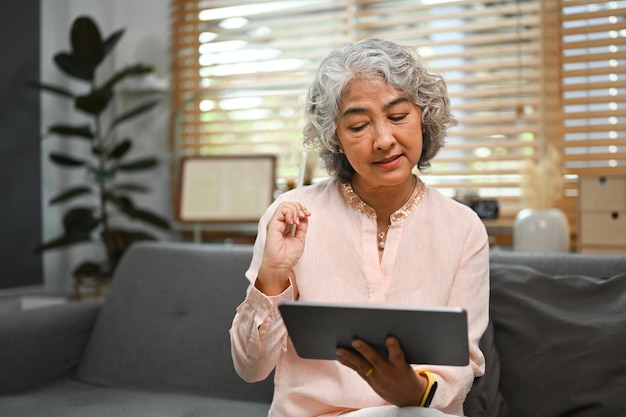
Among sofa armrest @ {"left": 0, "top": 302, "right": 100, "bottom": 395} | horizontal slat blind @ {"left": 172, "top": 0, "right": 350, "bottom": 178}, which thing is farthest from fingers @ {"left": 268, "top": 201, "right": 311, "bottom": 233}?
horizontal slat blind @ {"left": 172, "top": 0, "right": 350, "bottom": 178}

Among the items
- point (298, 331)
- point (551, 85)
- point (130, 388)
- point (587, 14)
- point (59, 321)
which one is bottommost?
point (130, 388)

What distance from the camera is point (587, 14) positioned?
298 centimetres

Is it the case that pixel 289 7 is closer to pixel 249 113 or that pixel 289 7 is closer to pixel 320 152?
pixel 249 113

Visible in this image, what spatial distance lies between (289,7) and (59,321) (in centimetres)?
224

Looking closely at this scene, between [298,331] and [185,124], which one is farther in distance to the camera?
[185,124]

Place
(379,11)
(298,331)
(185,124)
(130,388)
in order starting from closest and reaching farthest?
1. (298,331)
2. (130,388)
3. (379,11)
4. (185,124)

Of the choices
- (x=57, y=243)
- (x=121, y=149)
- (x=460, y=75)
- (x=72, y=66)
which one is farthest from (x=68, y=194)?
(x=460, y=75)

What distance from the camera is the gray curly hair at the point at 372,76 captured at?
1.51 m

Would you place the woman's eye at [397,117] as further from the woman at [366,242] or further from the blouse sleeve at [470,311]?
the blouse sleeve at [470,311]

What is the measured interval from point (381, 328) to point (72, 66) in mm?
3114

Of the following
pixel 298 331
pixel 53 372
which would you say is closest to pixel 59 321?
pixel 53 372

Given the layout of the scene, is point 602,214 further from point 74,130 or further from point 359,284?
point 74,130

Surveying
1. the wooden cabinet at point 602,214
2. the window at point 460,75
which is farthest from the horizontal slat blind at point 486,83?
the wooden cabinet at point 602,214

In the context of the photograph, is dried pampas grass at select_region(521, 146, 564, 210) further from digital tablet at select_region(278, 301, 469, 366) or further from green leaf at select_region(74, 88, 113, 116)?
green leaf at select_region(74, 88, 113, 116)
